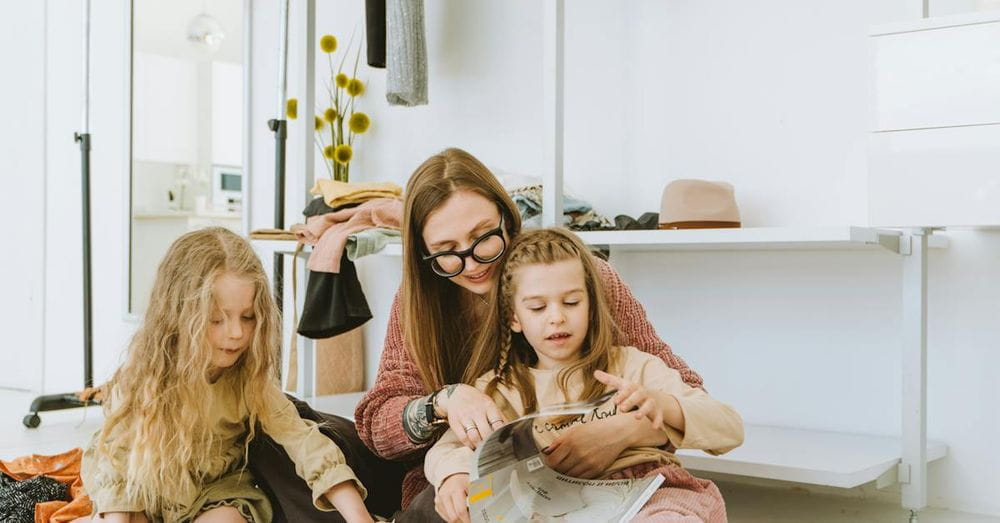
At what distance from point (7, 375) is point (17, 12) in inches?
66.5

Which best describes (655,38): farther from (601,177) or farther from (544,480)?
(544,480)

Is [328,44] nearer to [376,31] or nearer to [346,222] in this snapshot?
[376,31]

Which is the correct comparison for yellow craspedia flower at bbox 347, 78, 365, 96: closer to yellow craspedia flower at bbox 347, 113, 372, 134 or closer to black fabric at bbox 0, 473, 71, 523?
yellow craspedia flower at bbox 347, 113, 372, 134

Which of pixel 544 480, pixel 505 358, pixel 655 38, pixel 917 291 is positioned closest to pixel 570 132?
pixel 655 38

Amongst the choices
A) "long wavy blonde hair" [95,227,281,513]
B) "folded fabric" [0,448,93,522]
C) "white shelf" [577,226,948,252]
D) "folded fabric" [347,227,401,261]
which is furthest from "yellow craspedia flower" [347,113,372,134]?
"long wavy blonde hair" [95,227,281,513]

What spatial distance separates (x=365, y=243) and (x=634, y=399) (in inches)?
48.7

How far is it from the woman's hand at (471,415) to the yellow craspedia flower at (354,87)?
6.70 feet

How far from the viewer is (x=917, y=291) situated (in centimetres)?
196

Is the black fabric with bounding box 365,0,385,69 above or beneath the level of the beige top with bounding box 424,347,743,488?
above

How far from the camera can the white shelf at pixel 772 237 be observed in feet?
5.92

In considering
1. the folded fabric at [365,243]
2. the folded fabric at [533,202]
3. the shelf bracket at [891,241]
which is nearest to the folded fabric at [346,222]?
the folded fabric at [365,243]

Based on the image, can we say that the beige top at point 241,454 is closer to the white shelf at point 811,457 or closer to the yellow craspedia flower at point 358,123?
the white shelf at point 811,457

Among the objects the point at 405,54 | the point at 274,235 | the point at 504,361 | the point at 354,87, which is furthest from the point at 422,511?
the point at 354,87

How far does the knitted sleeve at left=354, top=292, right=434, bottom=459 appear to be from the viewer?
1.53 m
